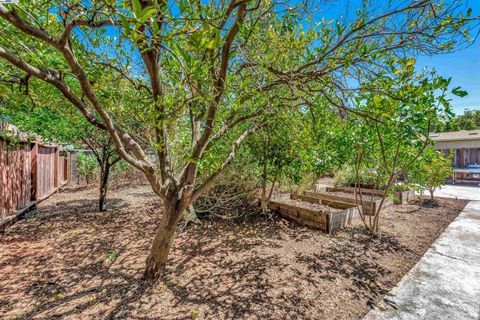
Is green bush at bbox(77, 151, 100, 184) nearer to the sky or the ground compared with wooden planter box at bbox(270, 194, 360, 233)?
nearer to the sky

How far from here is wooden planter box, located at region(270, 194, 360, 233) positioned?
14.4 feet

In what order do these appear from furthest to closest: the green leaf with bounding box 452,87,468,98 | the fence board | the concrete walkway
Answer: the fence board → the concrete walkway → the green leaf with bounding box 452,87,468,98

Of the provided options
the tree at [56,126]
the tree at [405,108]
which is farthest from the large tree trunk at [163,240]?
the tree at [56,126]

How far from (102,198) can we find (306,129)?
16.5ft

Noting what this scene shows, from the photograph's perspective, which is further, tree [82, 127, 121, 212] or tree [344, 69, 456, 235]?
tree [82, 127, 121, 212]

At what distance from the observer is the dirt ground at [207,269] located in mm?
2277

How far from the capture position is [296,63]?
2674 mm

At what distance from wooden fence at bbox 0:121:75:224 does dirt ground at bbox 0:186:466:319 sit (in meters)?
0.67

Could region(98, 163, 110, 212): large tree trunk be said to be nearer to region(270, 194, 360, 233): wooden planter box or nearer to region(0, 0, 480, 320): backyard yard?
region(0, 0, 480, 320): backyard yard

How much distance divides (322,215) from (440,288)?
1946 mm

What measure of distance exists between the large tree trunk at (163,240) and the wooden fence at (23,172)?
3.67 meters

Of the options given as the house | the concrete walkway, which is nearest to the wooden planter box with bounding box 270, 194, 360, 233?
the concrete walkway

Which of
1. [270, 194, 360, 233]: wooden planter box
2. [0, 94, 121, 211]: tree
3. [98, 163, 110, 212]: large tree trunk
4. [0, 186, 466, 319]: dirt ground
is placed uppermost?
[0, 94, 121, 211]: tree

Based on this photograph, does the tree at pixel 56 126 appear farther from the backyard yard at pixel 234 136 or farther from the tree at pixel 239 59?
the tree at pixel 239 59
